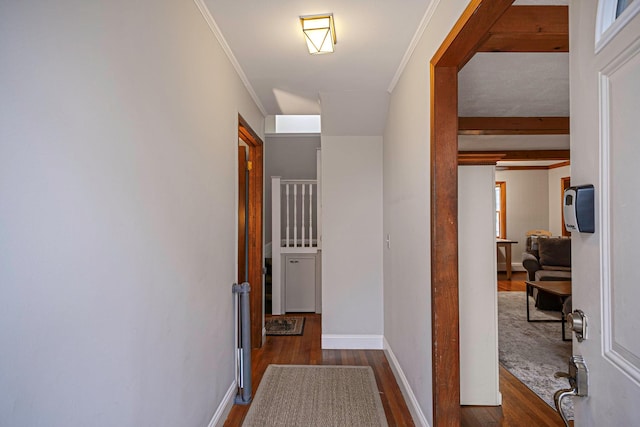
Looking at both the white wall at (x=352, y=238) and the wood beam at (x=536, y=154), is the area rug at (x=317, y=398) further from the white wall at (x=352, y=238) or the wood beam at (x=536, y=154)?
the wood beam at (x=536, y=154)

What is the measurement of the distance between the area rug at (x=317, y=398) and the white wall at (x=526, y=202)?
22.6 ft

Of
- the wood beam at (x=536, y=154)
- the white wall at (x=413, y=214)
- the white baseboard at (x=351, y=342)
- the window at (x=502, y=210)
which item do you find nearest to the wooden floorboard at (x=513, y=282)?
the window at (x=502, y=210)

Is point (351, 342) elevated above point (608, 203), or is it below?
below

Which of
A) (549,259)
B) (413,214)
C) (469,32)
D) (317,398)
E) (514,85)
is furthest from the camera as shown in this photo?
(549,259)

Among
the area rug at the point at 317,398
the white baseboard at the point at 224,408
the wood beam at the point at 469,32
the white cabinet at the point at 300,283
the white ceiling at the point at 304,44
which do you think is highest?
the white ceiling at the point at 304,44

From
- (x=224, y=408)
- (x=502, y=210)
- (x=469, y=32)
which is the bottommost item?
(x=224, y=408)

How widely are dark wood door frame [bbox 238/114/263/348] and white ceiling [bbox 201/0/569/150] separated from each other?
0.54 m

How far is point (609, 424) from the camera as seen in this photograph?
718 mm

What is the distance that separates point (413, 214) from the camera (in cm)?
233

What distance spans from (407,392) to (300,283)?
2657 millimetres

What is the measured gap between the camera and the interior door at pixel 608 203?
0.66 m

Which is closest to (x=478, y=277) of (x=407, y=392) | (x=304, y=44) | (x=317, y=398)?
(x=407, y=392)

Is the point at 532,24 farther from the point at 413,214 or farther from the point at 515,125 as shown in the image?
the point at 515,125

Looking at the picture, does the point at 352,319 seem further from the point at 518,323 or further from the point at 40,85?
the point at 40,85
